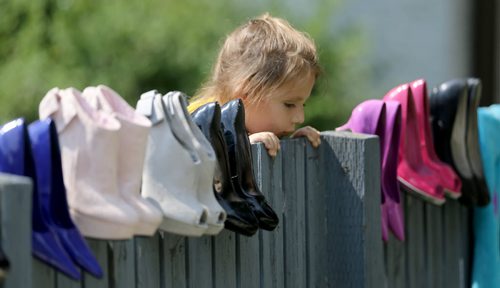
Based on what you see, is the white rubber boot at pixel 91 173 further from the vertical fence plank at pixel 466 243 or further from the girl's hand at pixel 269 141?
the vertical fence plank at pixel 466 243

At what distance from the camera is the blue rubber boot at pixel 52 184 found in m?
2.68

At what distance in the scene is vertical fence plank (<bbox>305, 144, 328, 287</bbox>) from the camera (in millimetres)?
3834

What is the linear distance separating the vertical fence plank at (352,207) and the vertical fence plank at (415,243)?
0.47 meters

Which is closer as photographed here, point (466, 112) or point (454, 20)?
point (466, 112)

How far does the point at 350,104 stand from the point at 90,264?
580 cm

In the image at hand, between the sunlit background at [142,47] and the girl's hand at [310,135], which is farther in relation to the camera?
the sunlit background at [142,47]

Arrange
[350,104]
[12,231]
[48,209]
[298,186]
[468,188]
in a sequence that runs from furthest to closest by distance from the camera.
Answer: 1. [350,104]
2. [468,188]
3. [298,186]
4. [48,209]
5. [12,231]

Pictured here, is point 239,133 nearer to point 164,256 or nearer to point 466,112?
point 164,256

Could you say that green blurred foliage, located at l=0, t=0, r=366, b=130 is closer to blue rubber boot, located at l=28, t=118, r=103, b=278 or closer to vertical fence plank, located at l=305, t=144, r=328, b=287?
vertical fence plank, located at l=305, t=144, r=328, b=287

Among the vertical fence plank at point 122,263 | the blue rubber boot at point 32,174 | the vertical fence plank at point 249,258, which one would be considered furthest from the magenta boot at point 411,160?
the blue rubber boot at point 32,174

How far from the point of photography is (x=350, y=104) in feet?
27.5

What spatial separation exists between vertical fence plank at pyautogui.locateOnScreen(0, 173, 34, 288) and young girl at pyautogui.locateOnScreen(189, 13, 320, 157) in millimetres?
1504

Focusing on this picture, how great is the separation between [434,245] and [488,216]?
276mm

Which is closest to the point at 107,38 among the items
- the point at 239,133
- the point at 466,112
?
the point at 466,112
